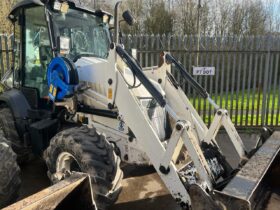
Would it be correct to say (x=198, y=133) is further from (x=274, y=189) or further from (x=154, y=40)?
(x=154, y=40)

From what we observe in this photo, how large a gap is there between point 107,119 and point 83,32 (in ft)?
4.97

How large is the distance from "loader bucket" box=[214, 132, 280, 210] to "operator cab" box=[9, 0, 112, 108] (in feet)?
8.85

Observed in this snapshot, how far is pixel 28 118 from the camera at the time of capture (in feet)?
15.6

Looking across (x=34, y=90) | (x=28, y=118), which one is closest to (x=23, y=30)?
(x=34, y=90)

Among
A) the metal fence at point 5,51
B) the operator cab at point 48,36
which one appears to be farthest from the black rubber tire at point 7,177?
the metal fence at point 5,51

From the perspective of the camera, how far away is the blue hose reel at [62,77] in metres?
3.91

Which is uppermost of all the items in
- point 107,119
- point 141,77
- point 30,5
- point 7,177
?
point 30,5

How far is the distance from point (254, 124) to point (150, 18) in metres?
10.1

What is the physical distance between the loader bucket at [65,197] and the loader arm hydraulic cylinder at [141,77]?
112cm

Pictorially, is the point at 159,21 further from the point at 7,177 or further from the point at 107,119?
the point at 7,177

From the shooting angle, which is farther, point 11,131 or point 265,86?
point 265,86

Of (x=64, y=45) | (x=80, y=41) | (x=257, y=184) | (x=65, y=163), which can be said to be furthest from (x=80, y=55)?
(x=257, y=184)

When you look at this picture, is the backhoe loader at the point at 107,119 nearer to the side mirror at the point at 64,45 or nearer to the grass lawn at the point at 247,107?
the side mirror at the point at 64,45

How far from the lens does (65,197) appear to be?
2.52 m
